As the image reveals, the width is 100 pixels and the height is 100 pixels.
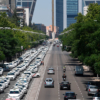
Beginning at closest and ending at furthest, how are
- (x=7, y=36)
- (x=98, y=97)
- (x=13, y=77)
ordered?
1. (x=98, y=97)
2. (x=13, y=77)
3. (x=7, y=36)

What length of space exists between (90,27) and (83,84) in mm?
10033

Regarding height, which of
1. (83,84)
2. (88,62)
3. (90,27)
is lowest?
(83,84)

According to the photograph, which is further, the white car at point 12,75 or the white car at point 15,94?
the white car at point 12,75

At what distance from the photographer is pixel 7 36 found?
94.4m

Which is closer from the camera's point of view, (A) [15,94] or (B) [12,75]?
(A) [15,94]

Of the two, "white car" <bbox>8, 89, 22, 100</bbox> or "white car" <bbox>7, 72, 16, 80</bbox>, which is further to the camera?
"white car" <bbox>7, 72, 16, 80</bbox>

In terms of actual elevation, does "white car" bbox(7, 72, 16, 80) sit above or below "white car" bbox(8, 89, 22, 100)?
below

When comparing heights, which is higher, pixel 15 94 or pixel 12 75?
pixel 15 94

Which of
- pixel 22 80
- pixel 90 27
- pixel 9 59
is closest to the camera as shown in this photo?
pixel 22 80

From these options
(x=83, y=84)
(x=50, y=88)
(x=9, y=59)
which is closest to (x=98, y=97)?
(x=50, y=88)

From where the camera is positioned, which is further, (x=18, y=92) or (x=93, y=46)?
(x=93, y=46)

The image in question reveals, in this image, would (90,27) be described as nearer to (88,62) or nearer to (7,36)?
(88,62)

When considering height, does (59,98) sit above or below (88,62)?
below

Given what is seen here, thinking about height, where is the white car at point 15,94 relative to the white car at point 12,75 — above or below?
above
